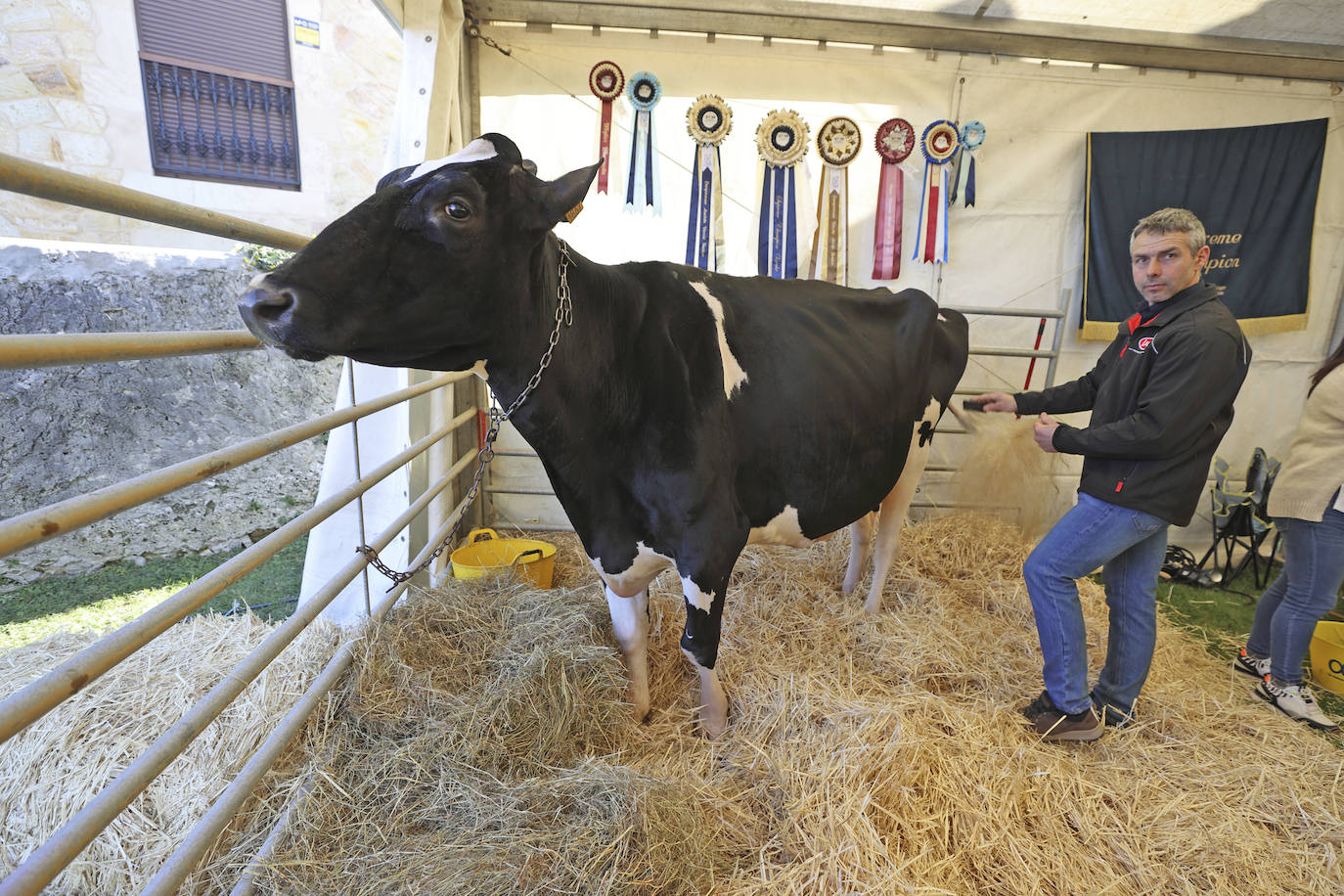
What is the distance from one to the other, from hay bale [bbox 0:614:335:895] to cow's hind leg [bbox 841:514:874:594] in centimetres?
241

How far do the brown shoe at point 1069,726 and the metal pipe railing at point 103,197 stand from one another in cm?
287

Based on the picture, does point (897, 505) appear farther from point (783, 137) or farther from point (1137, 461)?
point (783, 137)

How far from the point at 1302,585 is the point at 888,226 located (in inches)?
108

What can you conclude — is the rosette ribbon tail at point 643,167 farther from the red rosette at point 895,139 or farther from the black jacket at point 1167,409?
the black jacket at point 1167,409

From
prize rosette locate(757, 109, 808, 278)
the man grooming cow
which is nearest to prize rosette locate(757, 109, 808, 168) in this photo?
prize rosette locate(757, 109, 808, 278)

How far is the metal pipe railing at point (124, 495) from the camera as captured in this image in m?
0.77

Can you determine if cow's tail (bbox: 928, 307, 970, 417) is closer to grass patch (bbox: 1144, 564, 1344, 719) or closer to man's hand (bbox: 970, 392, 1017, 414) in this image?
man's hand (bbox: 970, 392, 1017, 414)

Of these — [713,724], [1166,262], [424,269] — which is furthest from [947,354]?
[424,269]

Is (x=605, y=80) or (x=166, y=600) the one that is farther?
(x=605, y=80)

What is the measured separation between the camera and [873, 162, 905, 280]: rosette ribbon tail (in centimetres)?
391

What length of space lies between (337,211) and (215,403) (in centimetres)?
602

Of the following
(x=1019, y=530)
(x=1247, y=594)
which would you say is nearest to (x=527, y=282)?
(x=1019, y=530)

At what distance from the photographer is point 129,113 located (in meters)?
7.79

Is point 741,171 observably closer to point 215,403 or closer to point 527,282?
point 527,282
